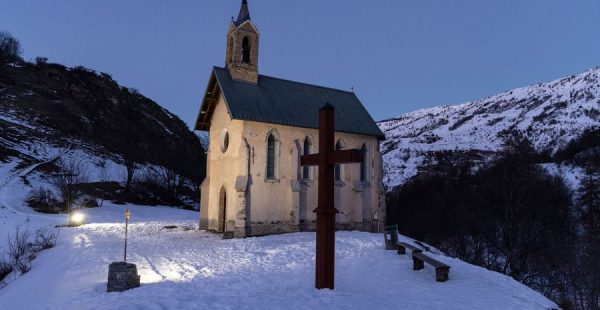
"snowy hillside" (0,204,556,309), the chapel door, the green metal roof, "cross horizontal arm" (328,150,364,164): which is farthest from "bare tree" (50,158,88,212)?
"cross horizontal arm" (328,150,364,164)

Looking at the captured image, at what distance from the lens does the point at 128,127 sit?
3127 inches

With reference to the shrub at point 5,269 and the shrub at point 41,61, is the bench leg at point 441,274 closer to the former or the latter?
the shrub at point 5,269

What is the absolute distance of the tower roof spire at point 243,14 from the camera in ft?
86.2

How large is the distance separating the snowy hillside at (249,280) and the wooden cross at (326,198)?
491mm

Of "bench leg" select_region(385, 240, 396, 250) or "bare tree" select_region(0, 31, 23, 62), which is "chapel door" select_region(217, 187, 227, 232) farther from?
"bare tree" select_region(0, 31, 23, 62)

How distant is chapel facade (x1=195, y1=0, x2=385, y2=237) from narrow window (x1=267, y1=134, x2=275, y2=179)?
0.19ft

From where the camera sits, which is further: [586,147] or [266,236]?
[586,147]

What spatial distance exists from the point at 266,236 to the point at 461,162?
50.4 metres

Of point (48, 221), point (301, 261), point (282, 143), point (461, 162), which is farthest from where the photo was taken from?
point (461, 162)

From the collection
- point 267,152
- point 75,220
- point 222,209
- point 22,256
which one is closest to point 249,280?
point 267,152

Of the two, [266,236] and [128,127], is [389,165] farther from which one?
[266,236]

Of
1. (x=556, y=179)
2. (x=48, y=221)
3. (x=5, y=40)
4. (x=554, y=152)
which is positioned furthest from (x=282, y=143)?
(x=5, y=40)

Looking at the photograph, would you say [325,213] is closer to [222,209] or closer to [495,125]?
[222,209]

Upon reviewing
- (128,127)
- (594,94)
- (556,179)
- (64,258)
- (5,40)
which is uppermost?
(5,40)
